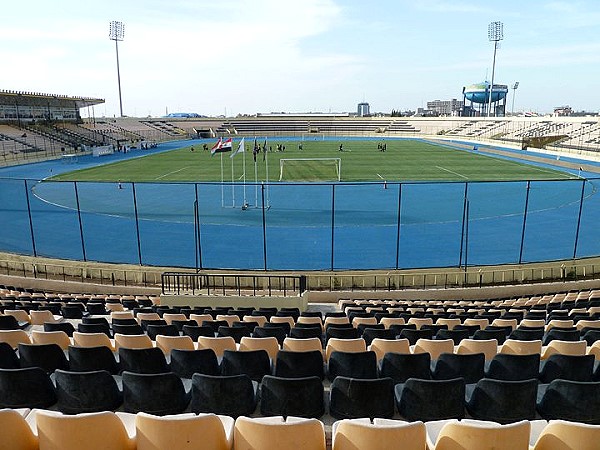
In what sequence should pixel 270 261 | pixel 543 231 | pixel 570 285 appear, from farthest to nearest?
pixel 543 231 → pixel 270 261 → pixel 570 285

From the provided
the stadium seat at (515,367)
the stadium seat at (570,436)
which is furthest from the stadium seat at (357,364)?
the stadium seat at (570,436)

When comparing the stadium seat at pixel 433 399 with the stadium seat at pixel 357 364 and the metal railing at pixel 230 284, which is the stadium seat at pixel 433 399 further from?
the metal railing at pixel 230 284

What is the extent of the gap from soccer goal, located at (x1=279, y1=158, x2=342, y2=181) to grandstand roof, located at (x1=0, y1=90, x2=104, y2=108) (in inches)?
2162

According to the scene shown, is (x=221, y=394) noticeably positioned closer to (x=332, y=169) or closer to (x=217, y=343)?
(x=217, y=343)

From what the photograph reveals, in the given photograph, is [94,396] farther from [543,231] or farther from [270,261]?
[543,231]

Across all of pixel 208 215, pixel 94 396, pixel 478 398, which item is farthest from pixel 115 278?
pixel 478 398

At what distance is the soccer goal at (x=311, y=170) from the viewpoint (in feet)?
160

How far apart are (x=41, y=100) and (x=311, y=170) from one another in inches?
2730

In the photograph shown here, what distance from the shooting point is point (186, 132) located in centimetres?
13562

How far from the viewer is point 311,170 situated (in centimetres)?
5459

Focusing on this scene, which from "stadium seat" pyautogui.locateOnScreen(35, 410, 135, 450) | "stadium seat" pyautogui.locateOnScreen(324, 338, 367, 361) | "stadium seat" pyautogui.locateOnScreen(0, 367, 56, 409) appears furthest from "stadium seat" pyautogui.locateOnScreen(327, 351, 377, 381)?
"stadium seat" pyautogui.locateOnScreen(0, 367, 56, 409)

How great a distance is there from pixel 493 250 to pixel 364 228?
7.89 meters

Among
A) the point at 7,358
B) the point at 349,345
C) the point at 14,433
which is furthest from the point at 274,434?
the point at 7,358

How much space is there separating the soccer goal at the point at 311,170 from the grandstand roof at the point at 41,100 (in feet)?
180
